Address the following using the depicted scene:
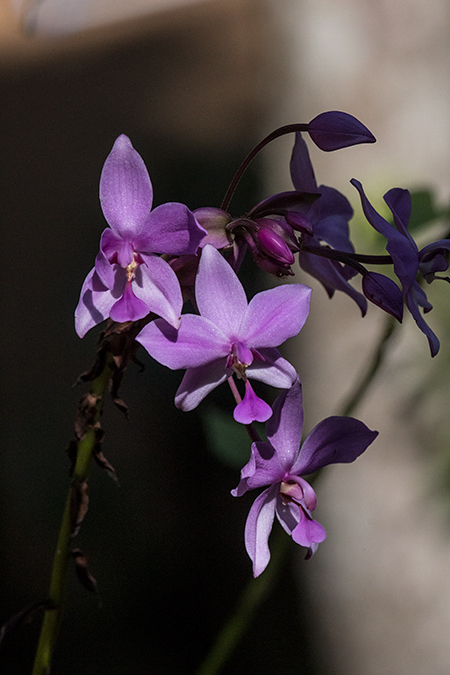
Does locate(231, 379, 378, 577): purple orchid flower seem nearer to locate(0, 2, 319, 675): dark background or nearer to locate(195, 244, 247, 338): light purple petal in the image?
locate(195, 244, 247, 338): light purple petal

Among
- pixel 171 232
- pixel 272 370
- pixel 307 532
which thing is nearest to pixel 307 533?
pixel 307 532

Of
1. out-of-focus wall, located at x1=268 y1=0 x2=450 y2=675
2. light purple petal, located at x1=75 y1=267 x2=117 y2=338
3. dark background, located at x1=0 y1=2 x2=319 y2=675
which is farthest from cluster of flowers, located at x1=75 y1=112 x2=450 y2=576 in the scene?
dark background, located at x1=0 y1=2 x2=319 y2=675

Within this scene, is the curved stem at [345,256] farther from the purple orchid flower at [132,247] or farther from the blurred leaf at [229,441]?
the blurred leaf at [229,441]

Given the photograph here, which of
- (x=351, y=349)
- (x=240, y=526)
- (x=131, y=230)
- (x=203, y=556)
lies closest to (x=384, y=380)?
(x=351, y=349)

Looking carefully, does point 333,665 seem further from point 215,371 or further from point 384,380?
point 215,371

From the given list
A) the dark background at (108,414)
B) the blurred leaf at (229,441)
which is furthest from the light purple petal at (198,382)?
the dark background at (108,414)
